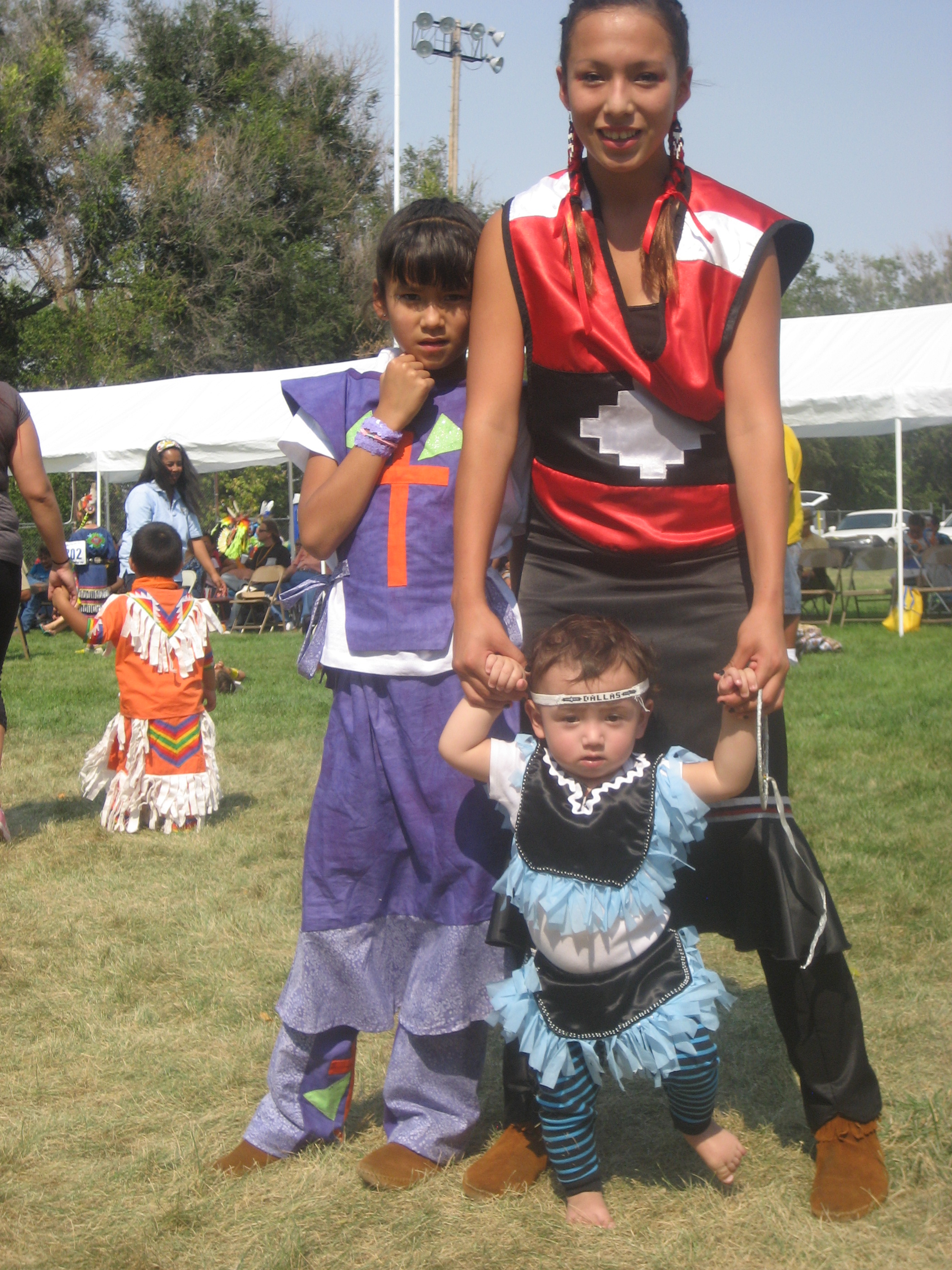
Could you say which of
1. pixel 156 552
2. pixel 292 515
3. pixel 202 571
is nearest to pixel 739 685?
pixel 156 552

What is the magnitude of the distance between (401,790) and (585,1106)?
61 centimetres

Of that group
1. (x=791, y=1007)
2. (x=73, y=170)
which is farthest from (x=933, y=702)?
(x=73, y=170)

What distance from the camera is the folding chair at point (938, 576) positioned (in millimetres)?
14359

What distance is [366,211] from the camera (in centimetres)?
3328

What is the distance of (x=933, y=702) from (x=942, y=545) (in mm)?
7120

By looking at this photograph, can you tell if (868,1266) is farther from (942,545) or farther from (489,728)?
(942,545)

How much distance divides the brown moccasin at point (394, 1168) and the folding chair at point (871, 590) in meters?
12.2

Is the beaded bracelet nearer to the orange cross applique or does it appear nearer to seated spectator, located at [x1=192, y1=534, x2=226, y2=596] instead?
the orange cross applique

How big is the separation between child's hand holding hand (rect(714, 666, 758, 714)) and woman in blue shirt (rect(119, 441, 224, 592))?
5.79 meters

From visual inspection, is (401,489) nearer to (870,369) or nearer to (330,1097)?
(330,1097)

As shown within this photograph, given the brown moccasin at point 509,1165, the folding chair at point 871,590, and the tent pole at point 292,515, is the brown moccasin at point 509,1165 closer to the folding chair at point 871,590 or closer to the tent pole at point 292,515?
the tent pole at point 292,515

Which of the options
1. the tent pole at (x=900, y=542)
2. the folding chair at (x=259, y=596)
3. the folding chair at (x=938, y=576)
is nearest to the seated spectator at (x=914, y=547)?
the folding chair at (x=938, y=576)

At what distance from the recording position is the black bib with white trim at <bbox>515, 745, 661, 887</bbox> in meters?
2.12

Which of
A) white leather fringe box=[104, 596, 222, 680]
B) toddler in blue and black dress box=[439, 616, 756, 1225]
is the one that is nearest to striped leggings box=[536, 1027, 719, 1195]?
toddler in blue and black dress box=[439, 616, 756, 1225]
